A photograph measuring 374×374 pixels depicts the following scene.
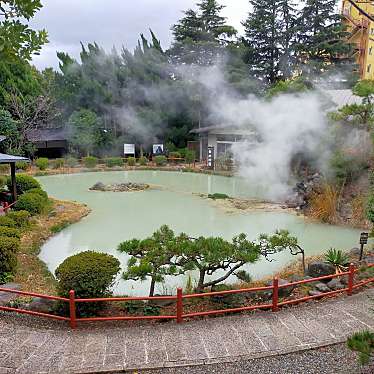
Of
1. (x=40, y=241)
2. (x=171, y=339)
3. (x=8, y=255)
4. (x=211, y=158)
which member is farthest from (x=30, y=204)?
(x=211, y=158)

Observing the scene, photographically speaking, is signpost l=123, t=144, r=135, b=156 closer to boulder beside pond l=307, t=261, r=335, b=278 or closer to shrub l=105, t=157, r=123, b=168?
shrub l=105, t=157, r=123, b=168

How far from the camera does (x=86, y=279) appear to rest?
589 centimetres

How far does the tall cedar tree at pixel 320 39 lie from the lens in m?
28.6

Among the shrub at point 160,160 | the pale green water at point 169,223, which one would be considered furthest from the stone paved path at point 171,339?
the shrub at point 160,160

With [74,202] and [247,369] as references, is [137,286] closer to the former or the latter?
[247,369]

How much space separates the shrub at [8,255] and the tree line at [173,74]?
2014cm

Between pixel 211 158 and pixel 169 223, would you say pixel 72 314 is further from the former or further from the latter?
pixel 211 158

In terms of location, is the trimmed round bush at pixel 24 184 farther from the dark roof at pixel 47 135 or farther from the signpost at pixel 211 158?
the dark roof at pixel 47 135

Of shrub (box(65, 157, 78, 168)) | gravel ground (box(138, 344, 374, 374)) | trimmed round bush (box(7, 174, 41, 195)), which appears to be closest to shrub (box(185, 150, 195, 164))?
shrub (box(65, 157, 78, 168))

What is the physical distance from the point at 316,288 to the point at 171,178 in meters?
15.8

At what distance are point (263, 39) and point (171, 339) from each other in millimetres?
29497

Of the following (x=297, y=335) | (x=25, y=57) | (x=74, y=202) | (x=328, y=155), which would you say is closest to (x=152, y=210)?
(x=74, y=202)

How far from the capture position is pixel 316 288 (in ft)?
22.5

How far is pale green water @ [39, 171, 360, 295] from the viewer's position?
995 cm
